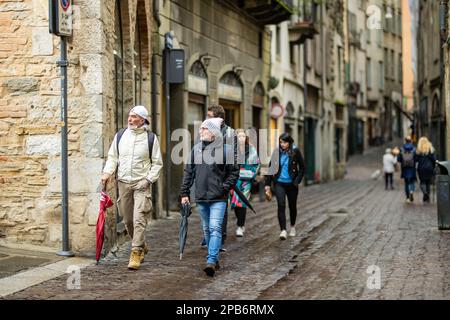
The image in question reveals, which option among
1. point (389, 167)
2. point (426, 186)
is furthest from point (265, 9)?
point (389, 167)

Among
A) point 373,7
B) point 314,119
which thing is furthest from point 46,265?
point 373,7

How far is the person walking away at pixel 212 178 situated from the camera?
28.3 ft

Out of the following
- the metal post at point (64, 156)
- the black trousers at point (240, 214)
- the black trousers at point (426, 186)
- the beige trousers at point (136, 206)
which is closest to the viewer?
the beige trousers at point (136, 206)

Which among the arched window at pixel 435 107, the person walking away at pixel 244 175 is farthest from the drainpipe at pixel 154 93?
the arched window at pixel 435 107

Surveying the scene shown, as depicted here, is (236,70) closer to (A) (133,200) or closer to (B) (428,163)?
(B) (428,163)

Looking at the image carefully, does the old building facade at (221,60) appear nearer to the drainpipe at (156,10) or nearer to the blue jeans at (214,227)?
the drainpipe at (156,10)

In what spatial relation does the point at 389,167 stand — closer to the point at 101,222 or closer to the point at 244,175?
the point at 244,175

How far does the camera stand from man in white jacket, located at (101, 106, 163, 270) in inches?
350

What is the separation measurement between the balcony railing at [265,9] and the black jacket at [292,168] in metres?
8.67

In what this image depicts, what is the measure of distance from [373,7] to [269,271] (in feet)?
149

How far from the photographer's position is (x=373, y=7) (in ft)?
171

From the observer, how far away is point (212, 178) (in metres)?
8.73

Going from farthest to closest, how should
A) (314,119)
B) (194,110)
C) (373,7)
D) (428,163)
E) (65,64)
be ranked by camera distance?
(373,7), (314,119), (428,163), (194,110), (65,64)

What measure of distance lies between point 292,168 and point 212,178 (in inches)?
140
